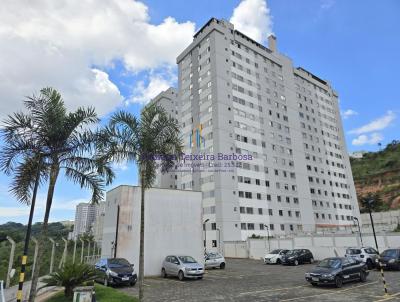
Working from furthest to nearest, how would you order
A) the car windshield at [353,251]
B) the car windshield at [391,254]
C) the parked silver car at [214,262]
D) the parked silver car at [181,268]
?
1. the parked silver car at [214,262]
2. the car windshield at [353,251]
3. the car windshield at [391,254]
4. the parked silver car at [181,268]

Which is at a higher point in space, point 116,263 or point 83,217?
point 83,217

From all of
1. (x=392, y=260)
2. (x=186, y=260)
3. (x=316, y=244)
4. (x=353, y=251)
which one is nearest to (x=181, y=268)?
(x=186, y=260)

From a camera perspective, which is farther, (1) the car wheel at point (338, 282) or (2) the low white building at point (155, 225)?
(2) the low white building at point (155, 225)

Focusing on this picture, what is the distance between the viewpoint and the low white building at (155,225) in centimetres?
2542

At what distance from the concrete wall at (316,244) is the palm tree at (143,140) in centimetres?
2737

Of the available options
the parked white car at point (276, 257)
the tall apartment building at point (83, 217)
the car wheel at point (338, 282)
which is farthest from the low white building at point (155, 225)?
the tall apartment building at point (83, 217)

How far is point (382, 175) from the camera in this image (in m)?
104

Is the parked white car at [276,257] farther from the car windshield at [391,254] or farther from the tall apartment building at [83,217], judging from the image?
the tall apartment building at [83,217]

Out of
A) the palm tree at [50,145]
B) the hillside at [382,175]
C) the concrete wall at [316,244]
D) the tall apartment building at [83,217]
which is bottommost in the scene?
the concrete wall at [316,244]

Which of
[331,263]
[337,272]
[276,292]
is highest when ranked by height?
[331,263]

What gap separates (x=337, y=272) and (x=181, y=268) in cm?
1081

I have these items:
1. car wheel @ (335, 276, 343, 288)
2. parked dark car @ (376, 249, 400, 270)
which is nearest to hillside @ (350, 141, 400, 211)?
parked dark car @ (376, 249, 400, 270)

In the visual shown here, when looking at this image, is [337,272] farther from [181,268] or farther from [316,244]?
[316,244]

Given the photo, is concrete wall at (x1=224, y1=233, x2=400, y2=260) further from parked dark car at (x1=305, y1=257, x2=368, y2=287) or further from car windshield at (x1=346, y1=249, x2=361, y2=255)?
parked dark car at (x1=305, y1=257, x2=368, y2=287)
